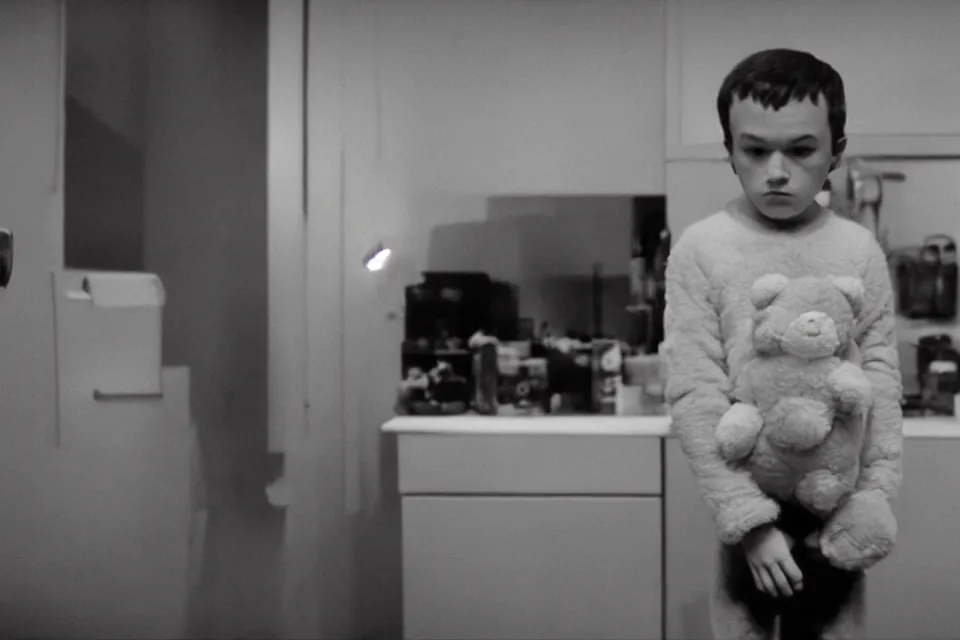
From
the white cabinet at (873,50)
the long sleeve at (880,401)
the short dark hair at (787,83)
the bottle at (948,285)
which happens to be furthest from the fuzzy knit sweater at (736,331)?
the bottle at (948,285)

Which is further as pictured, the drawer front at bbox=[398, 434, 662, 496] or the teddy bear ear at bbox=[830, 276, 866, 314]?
the drawer front at bbox=[398, 434, 662, 496]

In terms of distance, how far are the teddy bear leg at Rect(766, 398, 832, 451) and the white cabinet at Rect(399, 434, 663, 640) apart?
3.64 ft

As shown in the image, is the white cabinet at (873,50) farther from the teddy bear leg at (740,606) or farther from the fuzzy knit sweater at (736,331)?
the teddy bear leg at (740,606)

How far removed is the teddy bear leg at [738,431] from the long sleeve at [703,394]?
0.08 ft

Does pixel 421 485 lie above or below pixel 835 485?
below

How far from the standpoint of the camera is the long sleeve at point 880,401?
1.46 m

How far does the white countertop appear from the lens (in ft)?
8.23

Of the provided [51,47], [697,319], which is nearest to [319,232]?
[51,47]

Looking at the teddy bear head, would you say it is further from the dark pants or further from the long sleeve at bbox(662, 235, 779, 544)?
the dark pants

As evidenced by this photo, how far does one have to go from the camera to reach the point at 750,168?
59.4 inches

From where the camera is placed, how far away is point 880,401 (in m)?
1.46

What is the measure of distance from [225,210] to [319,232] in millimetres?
311

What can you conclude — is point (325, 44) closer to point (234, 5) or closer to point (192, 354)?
point (234, 5)

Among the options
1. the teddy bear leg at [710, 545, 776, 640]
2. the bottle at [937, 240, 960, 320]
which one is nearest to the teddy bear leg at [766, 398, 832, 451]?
the teddy bear leg at [710, 545, 776, 640]
